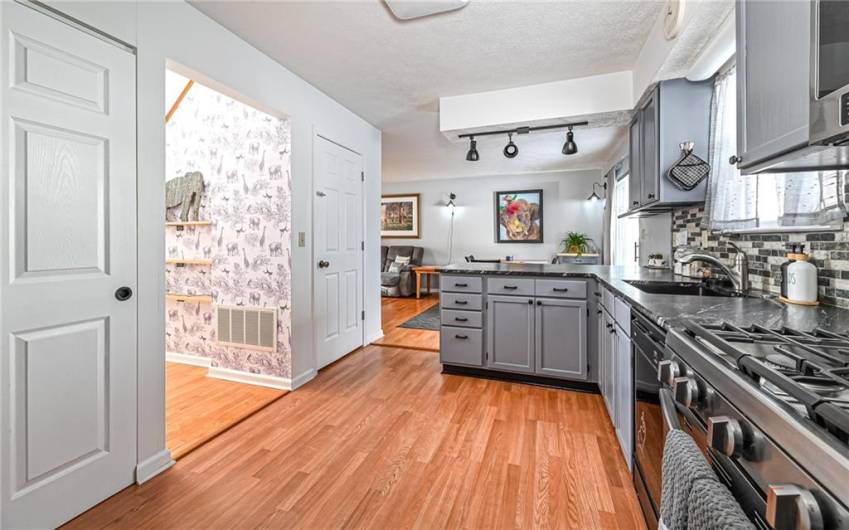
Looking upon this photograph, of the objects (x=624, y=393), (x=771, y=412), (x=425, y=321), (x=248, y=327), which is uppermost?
(x=771, y=412)

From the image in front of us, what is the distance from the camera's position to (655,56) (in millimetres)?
2244

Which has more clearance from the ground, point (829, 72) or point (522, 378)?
point (829, 72)

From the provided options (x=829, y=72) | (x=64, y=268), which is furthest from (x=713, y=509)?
(x=64, y=268)

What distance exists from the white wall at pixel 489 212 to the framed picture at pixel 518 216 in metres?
0.09

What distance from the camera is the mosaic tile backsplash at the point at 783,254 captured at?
134 cm

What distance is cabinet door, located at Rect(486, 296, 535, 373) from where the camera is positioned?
9.30ft

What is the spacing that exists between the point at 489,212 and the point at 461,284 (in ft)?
14.4

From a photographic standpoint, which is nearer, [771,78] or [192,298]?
[771,78]

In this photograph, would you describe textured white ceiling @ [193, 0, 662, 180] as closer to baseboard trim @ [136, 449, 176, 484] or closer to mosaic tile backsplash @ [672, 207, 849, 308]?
mosaic tile backsplash @ [672, 207, 849, 308]

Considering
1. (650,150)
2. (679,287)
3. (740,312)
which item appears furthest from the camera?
(650,150)

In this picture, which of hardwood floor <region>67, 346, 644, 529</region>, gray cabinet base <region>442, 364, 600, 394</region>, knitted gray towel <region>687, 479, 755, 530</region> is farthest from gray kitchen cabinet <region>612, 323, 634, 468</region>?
knitted gray towel <region>687, 479, 755, 530</region>

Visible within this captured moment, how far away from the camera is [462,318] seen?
9.98 ft

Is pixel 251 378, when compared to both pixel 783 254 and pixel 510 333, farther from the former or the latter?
pixel 783 254

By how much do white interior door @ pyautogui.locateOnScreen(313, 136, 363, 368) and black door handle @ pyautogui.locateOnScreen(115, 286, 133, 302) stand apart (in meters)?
1.44
